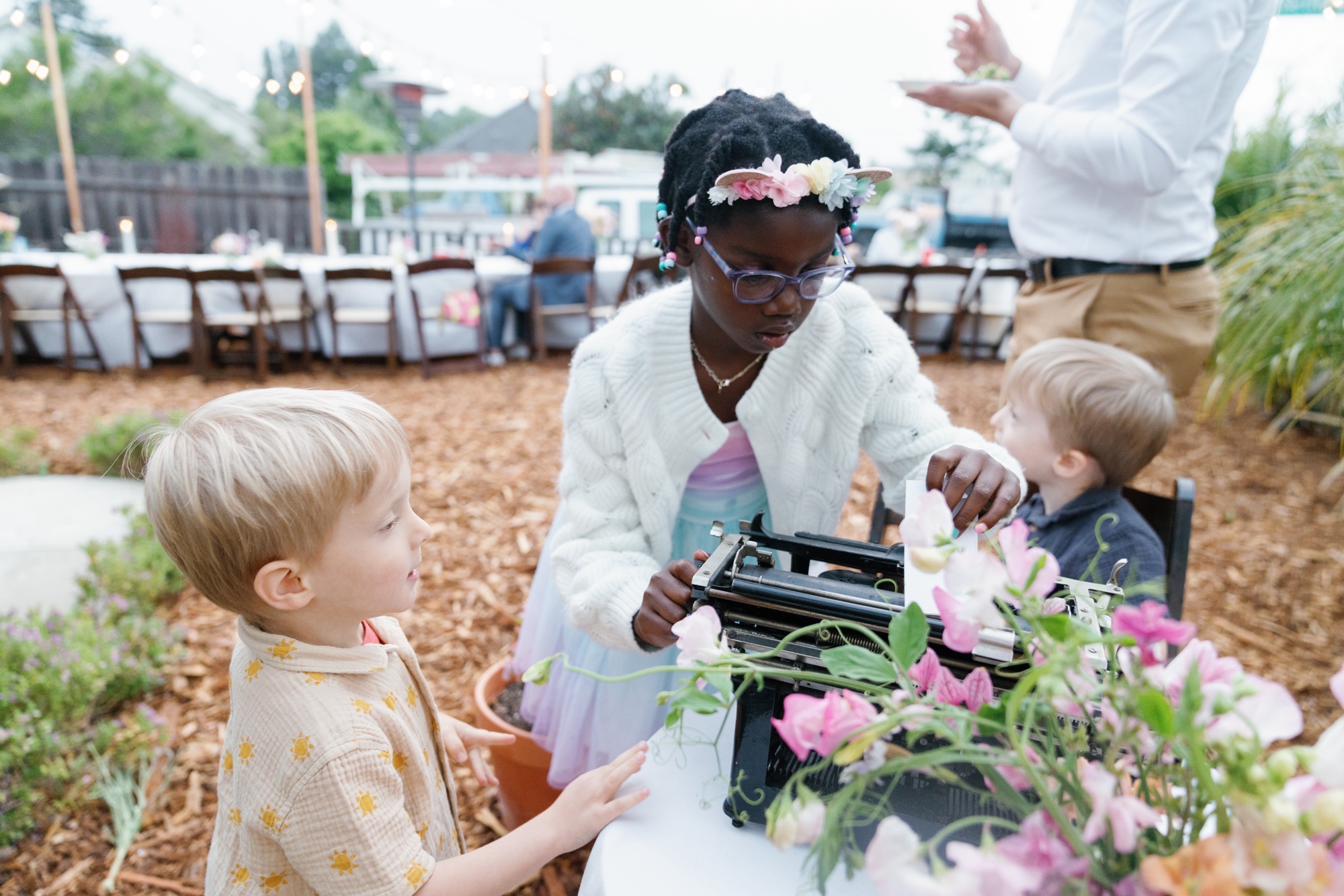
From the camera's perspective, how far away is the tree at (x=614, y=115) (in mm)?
23781

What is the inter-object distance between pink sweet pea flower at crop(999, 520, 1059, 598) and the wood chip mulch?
1.75 metres

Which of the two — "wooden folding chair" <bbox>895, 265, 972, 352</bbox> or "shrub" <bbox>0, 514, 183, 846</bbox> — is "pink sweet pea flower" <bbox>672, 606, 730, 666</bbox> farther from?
"wooden folding chair" <bbox>895, 265, 972, 352</bbox>

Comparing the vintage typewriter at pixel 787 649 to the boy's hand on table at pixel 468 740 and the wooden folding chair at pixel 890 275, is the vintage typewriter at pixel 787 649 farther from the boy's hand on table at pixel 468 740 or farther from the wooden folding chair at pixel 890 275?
the wooden folding chair at pixel 890 275

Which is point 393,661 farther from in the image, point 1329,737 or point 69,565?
point 69,565

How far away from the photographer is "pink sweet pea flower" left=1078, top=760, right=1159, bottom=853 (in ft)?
1.55

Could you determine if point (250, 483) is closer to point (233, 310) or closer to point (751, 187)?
point (751, 187)

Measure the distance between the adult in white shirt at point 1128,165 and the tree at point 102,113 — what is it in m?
23.1

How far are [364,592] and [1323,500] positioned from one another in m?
4.86

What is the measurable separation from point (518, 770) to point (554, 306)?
621 cm

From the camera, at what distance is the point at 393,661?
4.05ft

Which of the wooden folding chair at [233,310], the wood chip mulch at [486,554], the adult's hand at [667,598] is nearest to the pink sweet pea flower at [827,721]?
the adult's hand at [667,598]

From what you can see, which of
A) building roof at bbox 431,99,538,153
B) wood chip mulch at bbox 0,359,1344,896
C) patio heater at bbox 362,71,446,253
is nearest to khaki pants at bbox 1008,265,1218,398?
wood chip mulch at bbox 0,359,1344,896

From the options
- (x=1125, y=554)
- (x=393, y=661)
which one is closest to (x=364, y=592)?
(x=393, y=661)

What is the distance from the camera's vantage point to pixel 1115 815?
1.57ft
